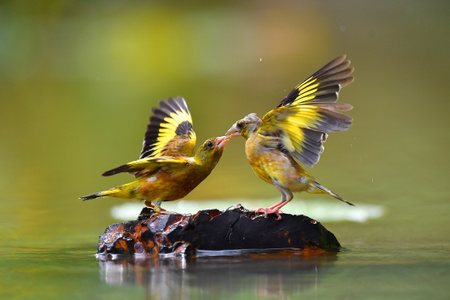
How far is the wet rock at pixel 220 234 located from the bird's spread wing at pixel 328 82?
72cm

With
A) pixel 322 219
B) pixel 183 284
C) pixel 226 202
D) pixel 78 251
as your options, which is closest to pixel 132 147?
pixel 226 202

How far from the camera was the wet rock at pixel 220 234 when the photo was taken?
412cm

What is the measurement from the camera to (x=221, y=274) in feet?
11.0

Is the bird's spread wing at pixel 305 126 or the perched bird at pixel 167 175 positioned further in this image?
the perched bird at pixel 167 175

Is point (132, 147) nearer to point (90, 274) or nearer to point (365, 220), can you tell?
point (365, 220)

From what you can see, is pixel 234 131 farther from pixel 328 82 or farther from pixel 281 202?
pixel 328 82

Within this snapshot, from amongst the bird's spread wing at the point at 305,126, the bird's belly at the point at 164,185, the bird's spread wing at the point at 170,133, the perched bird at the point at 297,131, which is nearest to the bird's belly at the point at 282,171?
the perched bird at the point at 297,131

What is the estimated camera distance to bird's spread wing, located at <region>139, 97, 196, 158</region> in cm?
482

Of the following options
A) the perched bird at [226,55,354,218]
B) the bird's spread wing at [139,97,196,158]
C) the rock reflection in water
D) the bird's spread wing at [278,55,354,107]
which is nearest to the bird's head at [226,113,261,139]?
the perched bird at [226,55,354,218]

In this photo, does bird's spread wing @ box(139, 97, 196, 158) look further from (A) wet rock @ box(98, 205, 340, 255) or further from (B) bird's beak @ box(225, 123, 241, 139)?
(A) wet rock @ box(98, 205, 340, 255)

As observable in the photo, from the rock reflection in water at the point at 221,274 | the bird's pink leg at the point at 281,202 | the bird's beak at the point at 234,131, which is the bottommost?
the rock reflection in water at the point at 221,274

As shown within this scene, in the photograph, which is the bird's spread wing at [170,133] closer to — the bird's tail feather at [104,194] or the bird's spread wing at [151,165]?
the bird's spread wing at [151,165]

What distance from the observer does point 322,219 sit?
571 cm

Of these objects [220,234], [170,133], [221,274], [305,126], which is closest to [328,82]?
[305,126]
